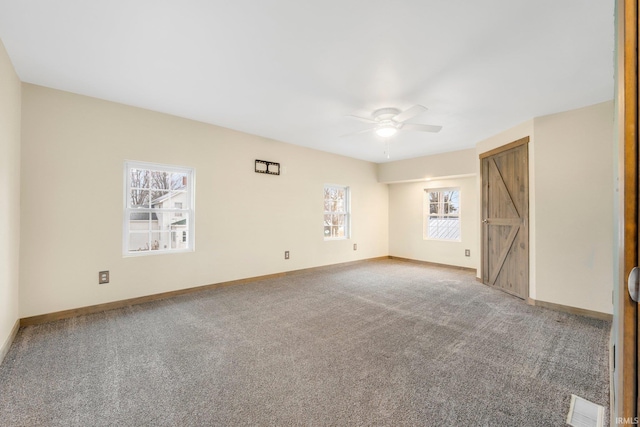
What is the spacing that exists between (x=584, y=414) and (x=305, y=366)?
5.66 feet

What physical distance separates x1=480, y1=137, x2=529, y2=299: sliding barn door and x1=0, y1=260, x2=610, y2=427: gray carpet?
783 millimetres

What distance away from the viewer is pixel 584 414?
1571mm

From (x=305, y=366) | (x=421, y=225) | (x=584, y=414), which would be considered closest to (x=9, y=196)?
(x=305, y=366)

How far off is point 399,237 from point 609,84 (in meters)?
4.81

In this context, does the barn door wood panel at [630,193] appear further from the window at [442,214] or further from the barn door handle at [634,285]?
Result: the window at [442,214]

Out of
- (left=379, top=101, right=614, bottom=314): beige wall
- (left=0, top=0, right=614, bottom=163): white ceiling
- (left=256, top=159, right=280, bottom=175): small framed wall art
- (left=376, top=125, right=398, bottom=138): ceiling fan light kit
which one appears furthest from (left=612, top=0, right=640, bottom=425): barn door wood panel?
(left=256, top=159, right=280, bottom=175): small framed wall art

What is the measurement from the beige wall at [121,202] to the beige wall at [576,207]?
12.0ft

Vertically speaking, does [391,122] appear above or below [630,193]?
above

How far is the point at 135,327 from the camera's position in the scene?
273 cm

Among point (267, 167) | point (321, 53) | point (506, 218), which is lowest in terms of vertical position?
point (506, 218)

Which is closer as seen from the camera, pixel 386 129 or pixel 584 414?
pixel 584 414

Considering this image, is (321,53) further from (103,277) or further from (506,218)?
(506,218)

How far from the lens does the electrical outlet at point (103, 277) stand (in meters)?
3.17

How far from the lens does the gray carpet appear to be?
157 centimetres
